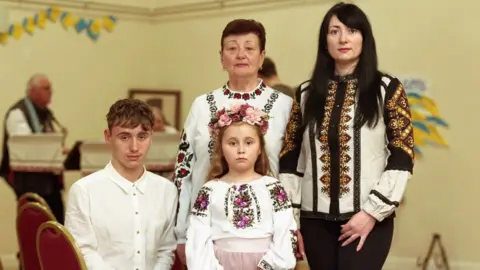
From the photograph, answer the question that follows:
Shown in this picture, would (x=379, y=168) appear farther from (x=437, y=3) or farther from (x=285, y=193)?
(x=437, y=3)

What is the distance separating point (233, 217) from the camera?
7.32 ft

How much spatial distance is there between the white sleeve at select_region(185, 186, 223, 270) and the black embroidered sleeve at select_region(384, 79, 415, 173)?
60 centimetres

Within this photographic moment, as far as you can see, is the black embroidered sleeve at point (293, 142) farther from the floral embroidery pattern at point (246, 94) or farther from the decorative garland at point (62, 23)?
the decorative garland at point (62, 23)

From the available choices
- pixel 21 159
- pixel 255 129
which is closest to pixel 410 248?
pixel 21 159

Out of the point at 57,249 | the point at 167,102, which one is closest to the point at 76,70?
the point at 167,102

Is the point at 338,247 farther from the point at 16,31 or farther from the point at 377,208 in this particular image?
the point at 16,31

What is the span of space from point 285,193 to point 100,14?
4.66m

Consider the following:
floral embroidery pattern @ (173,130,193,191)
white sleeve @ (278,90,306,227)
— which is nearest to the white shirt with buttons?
floral embroidery pattern @ (173,130,193,191)

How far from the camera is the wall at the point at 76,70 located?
5914 millimetres

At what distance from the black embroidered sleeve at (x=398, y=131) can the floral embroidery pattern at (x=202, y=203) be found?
0.58 metres

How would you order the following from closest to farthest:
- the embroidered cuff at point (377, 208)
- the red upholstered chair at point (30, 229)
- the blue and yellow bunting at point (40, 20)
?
the embroidered cuff at point (377, 208)
the red upholstered chair at point (30, 229)
the blue and yellow bunting at point (40, 20)

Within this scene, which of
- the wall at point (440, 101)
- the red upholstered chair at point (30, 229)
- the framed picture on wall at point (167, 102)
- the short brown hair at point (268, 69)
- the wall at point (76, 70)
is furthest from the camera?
the framed picture on wall at point (167, 102)

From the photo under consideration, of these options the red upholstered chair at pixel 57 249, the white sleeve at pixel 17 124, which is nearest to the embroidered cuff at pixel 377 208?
the red upholstered chair at pixel 57 249

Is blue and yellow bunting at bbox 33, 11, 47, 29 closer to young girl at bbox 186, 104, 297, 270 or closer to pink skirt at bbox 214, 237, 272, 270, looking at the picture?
young girl at bbox 186, 104, 297, 270
